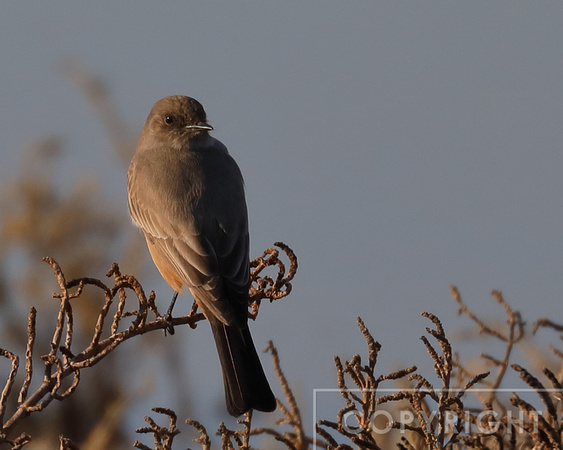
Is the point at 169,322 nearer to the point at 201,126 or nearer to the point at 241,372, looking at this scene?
the point at 241,372

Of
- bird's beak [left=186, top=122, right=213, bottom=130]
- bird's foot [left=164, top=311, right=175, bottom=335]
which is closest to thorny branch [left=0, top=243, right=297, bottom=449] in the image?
bird's foot [left=164, top=311, right=175, bottom=335]

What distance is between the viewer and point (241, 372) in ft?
14.3

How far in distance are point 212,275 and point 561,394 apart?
7.10 ft

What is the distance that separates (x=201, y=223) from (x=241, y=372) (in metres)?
A: 0.96

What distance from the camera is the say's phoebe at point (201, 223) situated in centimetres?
444

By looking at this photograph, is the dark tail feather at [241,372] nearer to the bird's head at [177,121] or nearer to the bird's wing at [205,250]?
the bird's wing at [205,250]

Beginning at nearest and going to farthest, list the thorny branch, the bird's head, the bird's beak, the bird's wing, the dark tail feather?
1. the thorny branch
2. the dark tail feather
3. the bird's wing
4. the bird's beak
5. the bird's head

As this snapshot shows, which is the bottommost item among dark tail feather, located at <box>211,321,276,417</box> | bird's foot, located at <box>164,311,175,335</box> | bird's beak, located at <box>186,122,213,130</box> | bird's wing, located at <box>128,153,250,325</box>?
dark tail feather, located at <box>211,321,276,417</box>

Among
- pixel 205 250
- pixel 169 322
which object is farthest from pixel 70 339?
pixel 205 250

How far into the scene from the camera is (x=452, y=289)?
380 centimetres

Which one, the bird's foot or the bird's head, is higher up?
the bird's head

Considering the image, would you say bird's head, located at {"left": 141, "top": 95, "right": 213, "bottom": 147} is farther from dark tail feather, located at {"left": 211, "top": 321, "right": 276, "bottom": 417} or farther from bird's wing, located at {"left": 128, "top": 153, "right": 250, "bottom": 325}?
dark tail feather, located at {"left": 211, "top": 321, "right": 276, "bottom": 417}

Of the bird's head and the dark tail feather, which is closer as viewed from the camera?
the dark tail feather

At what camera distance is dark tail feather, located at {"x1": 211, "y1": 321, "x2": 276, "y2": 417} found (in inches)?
165
